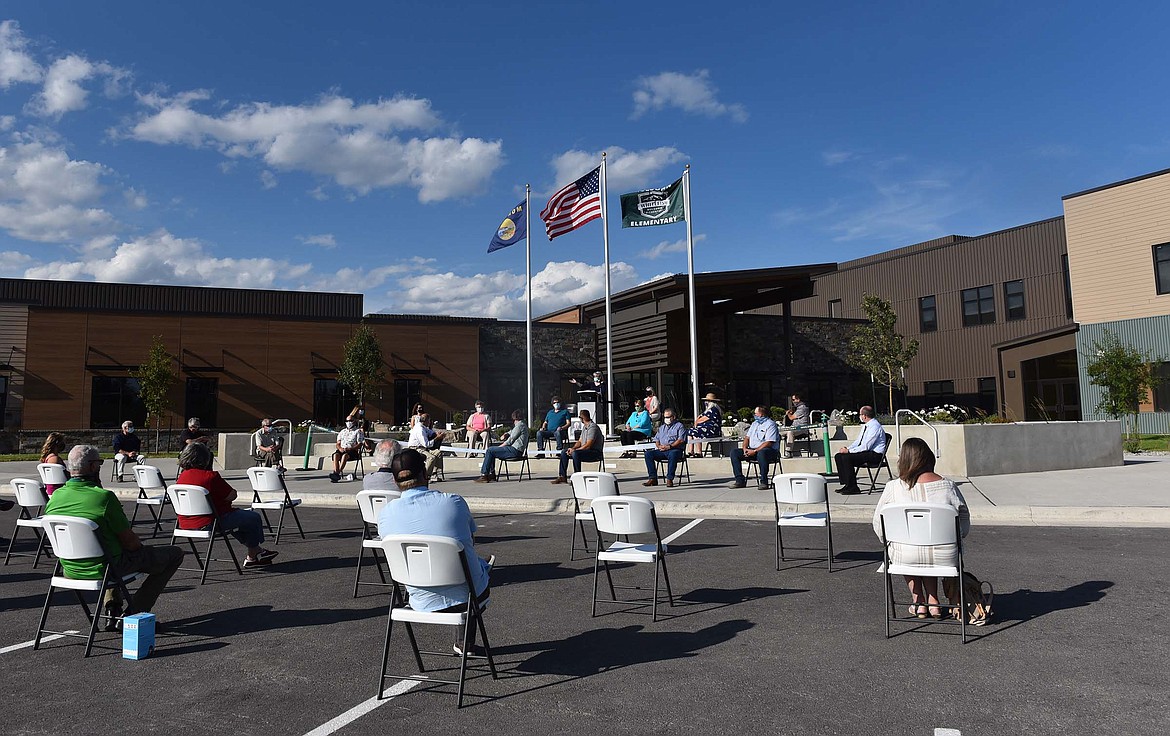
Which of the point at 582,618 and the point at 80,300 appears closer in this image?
the point at 582,618

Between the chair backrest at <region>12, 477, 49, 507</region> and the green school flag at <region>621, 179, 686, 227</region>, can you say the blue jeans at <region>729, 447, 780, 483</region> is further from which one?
the chair backrest at <region>12, 477, 49, 507</region>

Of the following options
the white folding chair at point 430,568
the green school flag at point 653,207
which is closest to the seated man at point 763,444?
the white folding chair at point 430,568

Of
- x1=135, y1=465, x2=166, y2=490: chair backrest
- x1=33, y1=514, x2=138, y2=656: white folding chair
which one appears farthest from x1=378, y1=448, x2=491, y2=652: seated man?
x1=135, y1=465, x2=166, y2=490: chair backrest

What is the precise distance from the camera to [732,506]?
11.9 m

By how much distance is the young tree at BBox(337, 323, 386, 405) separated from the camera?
32031 mm

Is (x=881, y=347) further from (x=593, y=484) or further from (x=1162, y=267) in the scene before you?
(x=593, y=484)

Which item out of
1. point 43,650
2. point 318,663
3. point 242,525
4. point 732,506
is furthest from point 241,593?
point 732,506

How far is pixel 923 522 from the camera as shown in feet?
17.5

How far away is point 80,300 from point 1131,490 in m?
38.9

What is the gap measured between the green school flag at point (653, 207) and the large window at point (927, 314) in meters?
24.2

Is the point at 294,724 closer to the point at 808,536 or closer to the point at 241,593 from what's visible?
the point at 241,593

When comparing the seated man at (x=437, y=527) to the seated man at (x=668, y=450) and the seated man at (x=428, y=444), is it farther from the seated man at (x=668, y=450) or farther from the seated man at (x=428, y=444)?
the seated man at (x=428, y=444)

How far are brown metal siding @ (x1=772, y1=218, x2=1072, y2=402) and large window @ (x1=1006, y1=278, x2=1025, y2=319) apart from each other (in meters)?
0.19

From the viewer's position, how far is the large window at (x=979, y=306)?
127 feet
